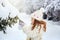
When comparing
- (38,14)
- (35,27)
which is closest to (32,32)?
(35,27)

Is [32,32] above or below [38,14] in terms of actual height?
below

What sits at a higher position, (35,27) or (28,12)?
(28,12)

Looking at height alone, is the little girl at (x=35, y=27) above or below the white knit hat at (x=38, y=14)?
below

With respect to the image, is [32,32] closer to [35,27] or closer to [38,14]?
[35,27]

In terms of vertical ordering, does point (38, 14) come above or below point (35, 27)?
above

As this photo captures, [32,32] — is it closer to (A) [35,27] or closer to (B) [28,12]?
(A) [35,27]

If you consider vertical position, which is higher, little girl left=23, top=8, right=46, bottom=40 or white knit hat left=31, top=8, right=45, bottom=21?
white knit hat left=31, top=8, right=45, bottom=21

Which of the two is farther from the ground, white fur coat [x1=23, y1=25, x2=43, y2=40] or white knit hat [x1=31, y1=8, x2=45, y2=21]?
→ white knit hat [x1=31, y1=8, x2=45, y2=21]

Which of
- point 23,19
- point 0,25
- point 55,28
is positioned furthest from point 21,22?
point 55,28

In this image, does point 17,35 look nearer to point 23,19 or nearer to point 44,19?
point 23,19

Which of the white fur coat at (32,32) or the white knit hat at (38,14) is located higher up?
the white knit hat at (38,14)

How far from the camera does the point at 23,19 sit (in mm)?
1357

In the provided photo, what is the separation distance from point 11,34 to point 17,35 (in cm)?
5

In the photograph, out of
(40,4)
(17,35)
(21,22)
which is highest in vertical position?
(40,4)
